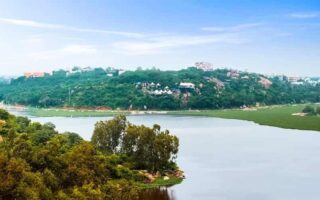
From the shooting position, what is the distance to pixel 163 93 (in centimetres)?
7356

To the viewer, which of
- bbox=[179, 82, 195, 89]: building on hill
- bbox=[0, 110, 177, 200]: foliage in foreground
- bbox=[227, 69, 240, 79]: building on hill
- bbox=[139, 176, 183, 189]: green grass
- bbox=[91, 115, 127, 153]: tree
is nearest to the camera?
bbox=[0, 110, 177, 200]: foliage in foreground

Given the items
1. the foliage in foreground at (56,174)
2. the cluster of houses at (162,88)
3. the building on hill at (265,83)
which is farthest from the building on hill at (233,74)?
the foliage in foreground at (56,174)

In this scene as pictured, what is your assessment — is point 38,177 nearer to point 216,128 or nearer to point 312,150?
point 312,150

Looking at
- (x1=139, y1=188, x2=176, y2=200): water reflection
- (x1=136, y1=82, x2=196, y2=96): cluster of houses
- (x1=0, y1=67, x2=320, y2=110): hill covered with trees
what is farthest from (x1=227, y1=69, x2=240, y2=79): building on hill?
(x1=139, y1=188, x2=176, y2=200): water reflection

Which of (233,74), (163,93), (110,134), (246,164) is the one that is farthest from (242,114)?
(110,134)

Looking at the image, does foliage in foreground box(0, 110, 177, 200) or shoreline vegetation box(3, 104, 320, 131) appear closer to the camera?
foliage in foreground box(0, 110, 177, 200)

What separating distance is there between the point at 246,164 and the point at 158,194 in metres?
7.61

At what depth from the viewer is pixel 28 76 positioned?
103375 millimetres

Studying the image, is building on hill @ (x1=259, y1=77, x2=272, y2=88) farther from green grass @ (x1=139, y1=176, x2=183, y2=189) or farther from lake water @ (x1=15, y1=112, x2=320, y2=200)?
green grass @ (x1=139, y1=176, x2=183, y2=189)

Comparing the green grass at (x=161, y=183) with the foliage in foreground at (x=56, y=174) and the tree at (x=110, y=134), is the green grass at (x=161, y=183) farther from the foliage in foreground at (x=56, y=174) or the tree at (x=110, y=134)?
the tree at (x=110, y=134)

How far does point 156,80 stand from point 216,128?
3541 cm

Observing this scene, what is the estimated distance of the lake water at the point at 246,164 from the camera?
21016 mm

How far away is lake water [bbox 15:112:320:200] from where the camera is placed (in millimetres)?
21016

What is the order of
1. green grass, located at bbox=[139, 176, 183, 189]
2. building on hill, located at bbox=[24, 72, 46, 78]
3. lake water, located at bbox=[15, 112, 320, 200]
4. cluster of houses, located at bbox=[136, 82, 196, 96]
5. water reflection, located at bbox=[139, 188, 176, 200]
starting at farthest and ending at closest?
1. building on hill, located at bbox=[24, 72, 46, 78]
2. cluster of houses, located at bbox=[136, 82, 196, 96]
3. green grass, located at bbox=[139, 176, 183, 189]
4. lake water, located at bbox=[15, 112, 320, 200]
5. water reflection, located at bbox=[139, 188, 176, 200]
